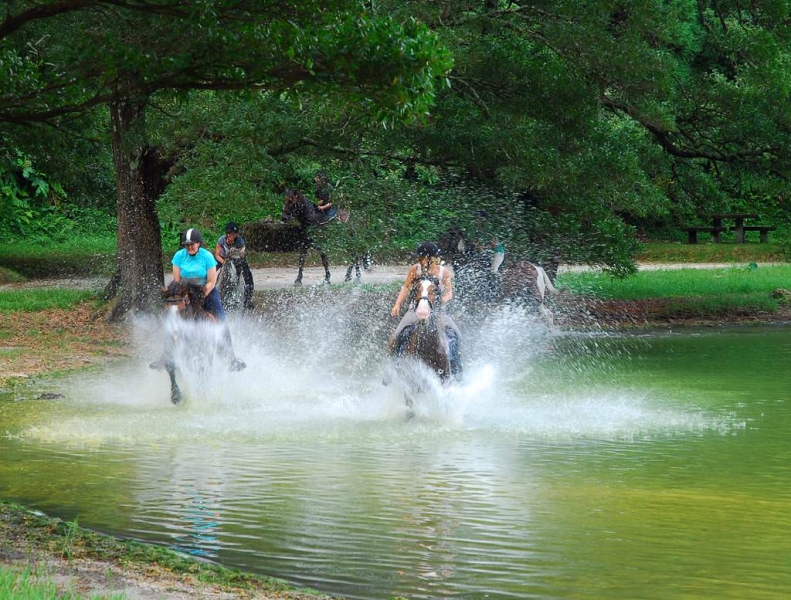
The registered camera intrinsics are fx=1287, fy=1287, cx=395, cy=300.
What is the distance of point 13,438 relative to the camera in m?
12.1

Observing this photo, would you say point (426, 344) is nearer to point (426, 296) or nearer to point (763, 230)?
point (426, 296)

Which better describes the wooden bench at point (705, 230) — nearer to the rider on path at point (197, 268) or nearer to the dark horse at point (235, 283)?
the dark horse at point (235, 283)

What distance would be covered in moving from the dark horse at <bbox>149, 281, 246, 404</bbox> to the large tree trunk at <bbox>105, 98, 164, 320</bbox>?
790cm

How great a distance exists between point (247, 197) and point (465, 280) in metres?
6.07

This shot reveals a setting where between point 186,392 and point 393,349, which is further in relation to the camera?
point 186,392

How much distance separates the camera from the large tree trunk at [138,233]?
73.5ft

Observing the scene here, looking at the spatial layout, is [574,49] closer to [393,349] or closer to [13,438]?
[393,349]

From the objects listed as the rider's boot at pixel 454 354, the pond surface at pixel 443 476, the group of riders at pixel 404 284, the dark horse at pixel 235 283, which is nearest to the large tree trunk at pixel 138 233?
the dark horse at pixel 235 283

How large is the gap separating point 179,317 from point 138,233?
835 centimetres

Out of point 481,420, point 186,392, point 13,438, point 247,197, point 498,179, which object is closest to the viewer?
point 13,438

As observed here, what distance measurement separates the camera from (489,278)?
78.2 ft

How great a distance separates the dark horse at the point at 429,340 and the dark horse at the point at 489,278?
27.3ft

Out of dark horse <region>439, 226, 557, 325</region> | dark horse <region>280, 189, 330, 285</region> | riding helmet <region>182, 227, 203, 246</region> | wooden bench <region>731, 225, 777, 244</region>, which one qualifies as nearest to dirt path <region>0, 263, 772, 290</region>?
dark horse <region>280, 189, 330, 285</region>

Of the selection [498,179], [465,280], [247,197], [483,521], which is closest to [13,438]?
[483,521]
